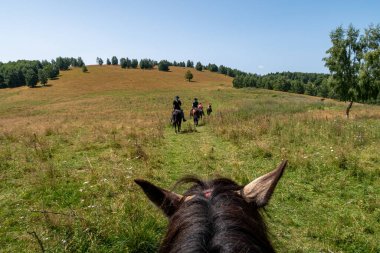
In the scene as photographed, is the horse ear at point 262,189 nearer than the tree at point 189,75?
Yes

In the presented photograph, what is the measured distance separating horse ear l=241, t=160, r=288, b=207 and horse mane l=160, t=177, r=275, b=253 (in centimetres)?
5

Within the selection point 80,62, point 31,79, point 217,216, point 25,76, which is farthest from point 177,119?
point 80,62

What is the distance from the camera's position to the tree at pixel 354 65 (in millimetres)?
25016

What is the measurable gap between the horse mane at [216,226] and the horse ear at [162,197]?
11 centimetres

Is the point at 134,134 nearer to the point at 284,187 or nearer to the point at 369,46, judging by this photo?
the point at 284,187

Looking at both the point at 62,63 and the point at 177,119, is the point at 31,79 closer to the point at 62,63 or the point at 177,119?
the point at 62,63

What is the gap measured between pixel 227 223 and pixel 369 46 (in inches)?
1147

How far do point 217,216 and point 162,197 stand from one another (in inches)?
22.3

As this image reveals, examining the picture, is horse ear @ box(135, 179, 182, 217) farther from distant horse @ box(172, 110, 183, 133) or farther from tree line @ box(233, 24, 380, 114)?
tree line @ box(233, 24, 380, 114)

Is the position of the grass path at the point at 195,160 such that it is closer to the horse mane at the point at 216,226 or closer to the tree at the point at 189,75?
the horse mane at the point at 216,226

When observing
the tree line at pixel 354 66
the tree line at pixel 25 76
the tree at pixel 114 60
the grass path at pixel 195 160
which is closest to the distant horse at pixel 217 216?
the grass path at pixel 195 160

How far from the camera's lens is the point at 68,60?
140 metres

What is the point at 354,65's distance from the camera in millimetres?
25828

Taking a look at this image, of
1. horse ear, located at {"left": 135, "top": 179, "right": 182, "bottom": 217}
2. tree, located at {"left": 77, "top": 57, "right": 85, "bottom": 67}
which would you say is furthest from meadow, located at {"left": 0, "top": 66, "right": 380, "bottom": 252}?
tree, located at {"left": 77, "top": 57, "right": 85, "bottom": 67}
